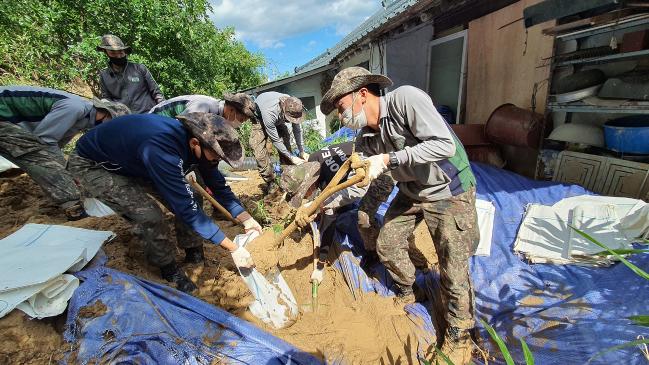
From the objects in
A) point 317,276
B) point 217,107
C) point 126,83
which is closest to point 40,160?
point 126,83

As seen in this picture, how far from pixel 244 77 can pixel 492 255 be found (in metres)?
12.4

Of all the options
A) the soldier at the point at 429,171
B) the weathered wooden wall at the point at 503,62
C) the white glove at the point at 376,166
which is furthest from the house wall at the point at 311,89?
the white glove at the point at 376,166

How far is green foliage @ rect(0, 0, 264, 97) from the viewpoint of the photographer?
6.39 m

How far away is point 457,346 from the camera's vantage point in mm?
2078

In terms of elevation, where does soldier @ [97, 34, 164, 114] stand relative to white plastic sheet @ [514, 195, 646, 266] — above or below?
above

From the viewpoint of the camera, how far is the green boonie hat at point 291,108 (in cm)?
425

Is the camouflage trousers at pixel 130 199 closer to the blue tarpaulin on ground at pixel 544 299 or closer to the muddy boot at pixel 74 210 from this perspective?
the muddy boot at pixel 74 210

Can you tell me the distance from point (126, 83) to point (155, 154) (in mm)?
3115

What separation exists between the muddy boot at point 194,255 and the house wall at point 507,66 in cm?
478

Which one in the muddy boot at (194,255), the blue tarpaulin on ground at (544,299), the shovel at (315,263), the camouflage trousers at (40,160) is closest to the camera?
the blue tarpaulin on ground at (544,299)

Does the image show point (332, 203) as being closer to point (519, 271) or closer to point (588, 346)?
point (519, 271)

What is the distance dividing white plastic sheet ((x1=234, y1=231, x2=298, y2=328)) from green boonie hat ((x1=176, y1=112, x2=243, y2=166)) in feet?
3.06

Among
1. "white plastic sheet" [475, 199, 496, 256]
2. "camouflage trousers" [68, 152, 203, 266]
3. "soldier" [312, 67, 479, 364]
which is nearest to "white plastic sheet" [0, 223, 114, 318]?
"camouflage trousers" [68, 152, 203, 266]

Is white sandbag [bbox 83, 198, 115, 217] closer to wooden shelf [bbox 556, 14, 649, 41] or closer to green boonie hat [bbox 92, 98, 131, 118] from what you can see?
green boonie hat [bbox 92, 98, 131, 118]
